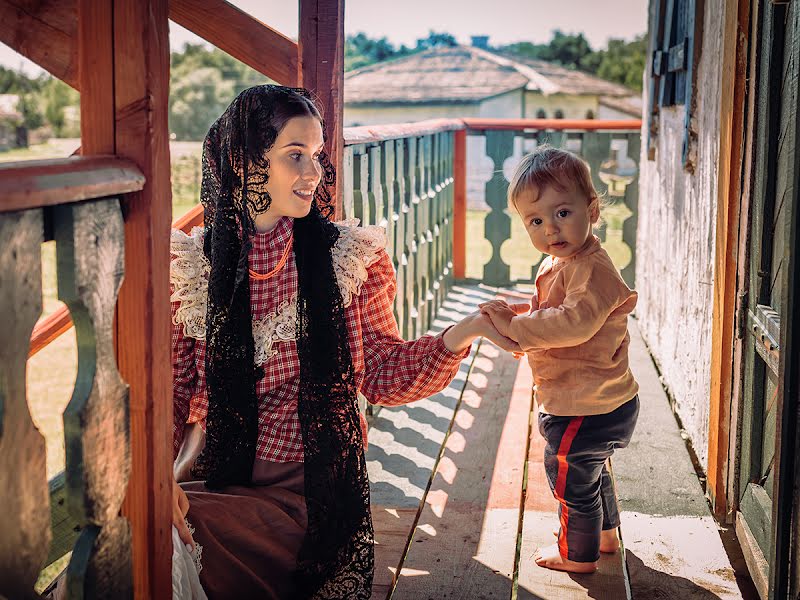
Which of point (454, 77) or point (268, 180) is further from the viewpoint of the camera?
point (454, 77)

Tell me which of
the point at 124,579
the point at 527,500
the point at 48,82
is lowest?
the point at 527,500

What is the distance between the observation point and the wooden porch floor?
2.63 m

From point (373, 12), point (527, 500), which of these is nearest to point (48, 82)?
point (527, 500)

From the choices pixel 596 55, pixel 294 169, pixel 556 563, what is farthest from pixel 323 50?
pixel 596 55

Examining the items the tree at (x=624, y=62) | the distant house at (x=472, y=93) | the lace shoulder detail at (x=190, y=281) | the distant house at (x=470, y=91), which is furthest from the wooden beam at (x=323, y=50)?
the tree at (x=624, y=62)

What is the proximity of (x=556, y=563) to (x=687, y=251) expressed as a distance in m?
1.92

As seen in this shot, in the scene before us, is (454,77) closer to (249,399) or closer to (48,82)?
(48,82)

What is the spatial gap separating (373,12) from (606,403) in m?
63.3

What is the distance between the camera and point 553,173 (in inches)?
95.8

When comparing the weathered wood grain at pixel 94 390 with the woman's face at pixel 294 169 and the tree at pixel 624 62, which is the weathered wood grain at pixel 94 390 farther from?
the tree at pixel 624 62

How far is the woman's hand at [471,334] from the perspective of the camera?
2.42 m

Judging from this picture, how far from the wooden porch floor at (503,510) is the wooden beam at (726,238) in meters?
0.18

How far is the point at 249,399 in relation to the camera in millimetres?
2309

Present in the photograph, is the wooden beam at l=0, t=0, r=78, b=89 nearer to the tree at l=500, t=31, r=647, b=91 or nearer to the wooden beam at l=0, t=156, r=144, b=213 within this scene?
the wooden beam at l=0, t=156, r=144, b=213
